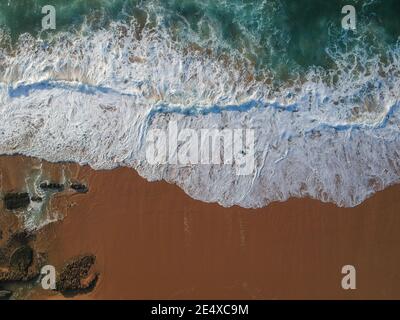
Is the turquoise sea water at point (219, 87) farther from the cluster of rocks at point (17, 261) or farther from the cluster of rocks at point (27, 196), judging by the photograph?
the cluster of rocks at point (17, 261)

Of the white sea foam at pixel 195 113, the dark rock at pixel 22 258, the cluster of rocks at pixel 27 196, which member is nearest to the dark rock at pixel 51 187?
the cluster of rocks at pixel 27 196

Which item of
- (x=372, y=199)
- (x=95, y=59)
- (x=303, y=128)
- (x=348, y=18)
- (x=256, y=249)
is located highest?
(x=348, y=18)

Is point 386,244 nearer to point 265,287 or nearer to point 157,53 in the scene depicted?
point 265,287

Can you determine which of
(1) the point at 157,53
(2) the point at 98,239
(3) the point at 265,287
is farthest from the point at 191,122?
(3) the point at 265,287

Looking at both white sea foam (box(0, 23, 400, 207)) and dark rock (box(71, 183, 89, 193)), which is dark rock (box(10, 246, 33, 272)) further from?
white sea foam (box(0, 23, 400, 207))

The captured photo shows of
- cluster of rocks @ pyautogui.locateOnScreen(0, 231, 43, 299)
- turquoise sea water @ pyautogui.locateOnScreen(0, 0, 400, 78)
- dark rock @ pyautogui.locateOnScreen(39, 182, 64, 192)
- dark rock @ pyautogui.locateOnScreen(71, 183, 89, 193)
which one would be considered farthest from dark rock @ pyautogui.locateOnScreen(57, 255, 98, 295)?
turquoise sea water @ pyautogui.locateOnScreen(0, 0, 400, 78)

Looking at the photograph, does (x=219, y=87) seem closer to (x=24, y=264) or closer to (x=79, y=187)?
(x=79, y=187)
